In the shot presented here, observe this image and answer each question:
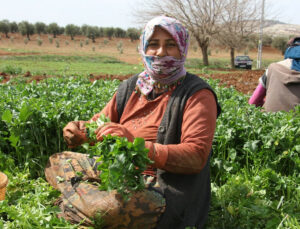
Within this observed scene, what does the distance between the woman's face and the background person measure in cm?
215

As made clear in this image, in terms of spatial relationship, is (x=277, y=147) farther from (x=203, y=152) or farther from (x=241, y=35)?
(x=241, y=35)

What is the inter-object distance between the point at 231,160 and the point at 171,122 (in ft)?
4.61

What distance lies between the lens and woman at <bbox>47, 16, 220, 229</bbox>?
1755mm

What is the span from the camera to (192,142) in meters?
1.77

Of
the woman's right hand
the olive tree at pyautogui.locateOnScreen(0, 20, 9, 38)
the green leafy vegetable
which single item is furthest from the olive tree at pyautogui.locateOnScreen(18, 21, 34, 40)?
the green leafy vegetable

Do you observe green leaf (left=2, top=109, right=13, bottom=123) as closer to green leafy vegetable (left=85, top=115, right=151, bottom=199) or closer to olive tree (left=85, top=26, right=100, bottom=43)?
green leafy vegetable (left=85, top=115, right=151, bottom=199)

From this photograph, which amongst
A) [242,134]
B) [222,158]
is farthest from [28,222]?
[242,134]

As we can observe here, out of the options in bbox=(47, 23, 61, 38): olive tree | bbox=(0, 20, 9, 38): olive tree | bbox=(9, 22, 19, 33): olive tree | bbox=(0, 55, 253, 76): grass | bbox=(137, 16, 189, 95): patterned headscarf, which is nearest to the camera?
bbox=(137, 16, 189, 95): patterned headscarf

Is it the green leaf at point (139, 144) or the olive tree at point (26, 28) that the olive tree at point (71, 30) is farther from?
the green leaf at point (139, 144)

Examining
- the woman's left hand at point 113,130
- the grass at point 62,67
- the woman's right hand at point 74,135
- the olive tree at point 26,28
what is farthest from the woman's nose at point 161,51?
the olive tree at point 26,28

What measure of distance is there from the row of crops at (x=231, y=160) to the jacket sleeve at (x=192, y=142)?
759 mm

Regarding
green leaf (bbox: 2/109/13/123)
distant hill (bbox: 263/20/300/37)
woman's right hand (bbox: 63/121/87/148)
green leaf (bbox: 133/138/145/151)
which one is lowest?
green leaf (bbox: 2/109/13/123)

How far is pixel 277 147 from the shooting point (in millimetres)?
3016

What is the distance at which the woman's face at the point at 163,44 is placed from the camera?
1.98 m
